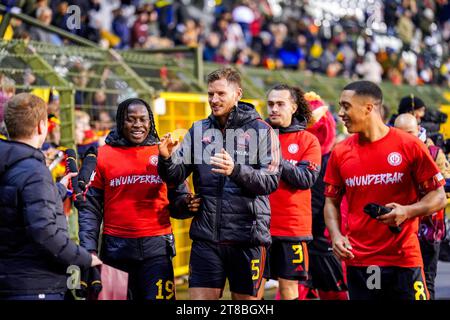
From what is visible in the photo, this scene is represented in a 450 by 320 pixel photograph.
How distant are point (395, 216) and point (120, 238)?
1.97m

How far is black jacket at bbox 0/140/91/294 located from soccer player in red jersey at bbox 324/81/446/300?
78.1 inches

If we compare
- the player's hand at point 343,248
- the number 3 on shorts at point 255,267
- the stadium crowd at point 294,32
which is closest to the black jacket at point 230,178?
the number 3 on shorts at point 255,267

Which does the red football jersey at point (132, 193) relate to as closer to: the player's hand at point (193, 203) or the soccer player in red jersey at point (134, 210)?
the soccer player in red jersey at point (134, 210)

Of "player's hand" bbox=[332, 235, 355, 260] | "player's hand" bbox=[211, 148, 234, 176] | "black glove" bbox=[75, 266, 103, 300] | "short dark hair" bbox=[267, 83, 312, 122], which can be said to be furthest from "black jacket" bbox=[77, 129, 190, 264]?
"short dark hair" bbox=[267, 83, 312, 122]

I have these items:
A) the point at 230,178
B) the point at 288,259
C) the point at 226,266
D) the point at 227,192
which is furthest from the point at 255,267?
the point at 288,259

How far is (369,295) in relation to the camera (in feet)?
19.3

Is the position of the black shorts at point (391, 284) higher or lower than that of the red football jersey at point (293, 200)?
lower

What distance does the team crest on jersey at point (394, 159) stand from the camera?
19.0 feet

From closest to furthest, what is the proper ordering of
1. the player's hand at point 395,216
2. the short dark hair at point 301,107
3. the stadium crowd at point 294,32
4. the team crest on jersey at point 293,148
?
the player's hand at point 395,216, the team crest on jersey at point 293,148, the short dark hair at point 301,107, the stadium crowd at point 294,32

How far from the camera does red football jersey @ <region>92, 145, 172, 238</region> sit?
6.31m

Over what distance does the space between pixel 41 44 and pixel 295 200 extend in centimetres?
372

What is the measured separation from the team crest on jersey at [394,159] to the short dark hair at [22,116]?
2.30 m

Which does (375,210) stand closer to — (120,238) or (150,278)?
(150,278)
